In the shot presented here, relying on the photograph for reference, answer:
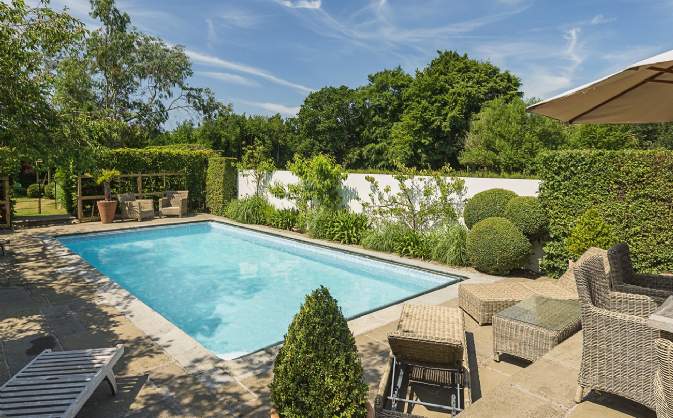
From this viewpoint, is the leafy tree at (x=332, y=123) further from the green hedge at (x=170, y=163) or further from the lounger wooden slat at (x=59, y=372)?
the lounger wooden slat at (x=59, y=372)

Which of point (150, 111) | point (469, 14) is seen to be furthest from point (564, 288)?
point (150, 111)

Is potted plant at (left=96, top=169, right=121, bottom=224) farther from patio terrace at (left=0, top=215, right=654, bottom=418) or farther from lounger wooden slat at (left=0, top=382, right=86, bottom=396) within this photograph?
lounger wooden slat at (left=0, top=382, right=86, bottom=396)

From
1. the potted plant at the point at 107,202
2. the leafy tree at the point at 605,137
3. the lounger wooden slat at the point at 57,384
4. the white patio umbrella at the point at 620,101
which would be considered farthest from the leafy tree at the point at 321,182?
the leafy tree at the point at 605,137

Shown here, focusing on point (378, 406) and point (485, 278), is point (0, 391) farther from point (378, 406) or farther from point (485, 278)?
point (485, 278)

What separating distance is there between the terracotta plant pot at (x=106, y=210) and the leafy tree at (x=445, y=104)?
69.4ft

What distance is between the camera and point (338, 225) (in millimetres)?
10836

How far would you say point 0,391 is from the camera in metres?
2.81

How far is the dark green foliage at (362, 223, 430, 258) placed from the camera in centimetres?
899

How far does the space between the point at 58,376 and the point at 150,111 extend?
28.6 m

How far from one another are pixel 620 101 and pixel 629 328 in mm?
2513

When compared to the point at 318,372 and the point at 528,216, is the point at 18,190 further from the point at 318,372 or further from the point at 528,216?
the point at 318,372

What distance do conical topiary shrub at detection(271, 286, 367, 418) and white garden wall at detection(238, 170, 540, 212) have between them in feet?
21.7

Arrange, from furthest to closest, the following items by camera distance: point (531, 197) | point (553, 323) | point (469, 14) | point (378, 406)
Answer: point (469, 14)
point (531, 197)
point (553, 323)
point (378, 406)

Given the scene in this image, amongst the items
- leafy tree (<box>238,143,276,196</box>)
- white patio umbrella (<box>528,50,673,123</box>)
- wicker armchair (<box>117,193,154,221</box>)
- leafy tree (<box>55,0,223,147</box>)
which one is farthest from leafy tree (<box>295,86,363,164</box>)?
white patio umbrella (<box>528,50,673,123</box>)
